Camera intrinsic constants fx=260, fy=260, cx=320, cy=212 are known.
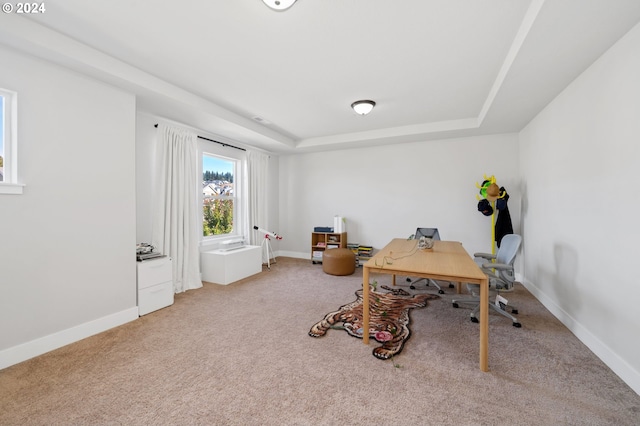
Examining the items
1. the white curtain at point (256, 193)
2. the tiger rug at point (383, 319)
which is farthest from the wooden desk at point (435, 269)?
the white curtain at point (256, 193)

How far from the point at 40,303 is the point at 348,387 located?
259cm

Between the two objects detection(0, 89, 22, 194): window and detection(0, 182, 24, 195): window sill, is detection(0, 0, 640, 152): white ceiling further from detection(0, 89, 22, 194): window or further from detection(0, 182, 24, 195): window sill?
detection(0, 182, 24, 195): window sill

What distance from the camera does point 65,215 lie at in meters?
2.32

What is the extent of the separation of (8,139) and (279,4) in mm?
2371

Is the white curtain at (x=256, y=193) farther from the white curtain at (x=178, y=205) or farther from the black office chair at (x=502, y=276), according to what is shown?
the black office chair at (x=502, y=276)

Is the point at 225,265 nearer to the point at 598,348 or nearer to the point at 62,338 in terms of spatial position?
the point at 62,338

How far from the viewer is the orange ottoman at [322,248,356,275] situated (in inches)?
180

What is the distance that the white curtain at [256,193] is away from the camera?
5.22 m

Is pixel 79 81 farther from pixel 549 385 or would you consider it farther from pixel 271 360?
pixel 549 385

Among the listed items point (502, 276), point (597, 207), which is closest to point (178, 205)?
point (502, 276)

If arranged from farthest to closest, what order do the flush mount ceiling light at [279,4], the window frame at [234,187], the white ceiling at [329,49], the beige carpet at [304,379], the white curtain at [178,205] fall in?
the window frame at [234,187], the white curtain at [178,205], the white ceiling at [329,49], the flush mount ceiling light at [279,4], the beige carpet at [304,379]

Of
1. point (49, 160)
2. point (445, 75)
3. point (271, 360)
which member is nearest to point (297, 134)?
point (445, 75)

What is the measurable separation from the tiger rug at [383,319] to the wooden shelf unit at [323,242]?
1.83 meters

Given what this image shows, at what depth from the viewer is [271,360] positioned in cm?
205
